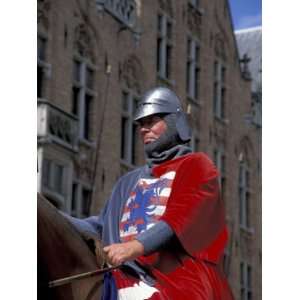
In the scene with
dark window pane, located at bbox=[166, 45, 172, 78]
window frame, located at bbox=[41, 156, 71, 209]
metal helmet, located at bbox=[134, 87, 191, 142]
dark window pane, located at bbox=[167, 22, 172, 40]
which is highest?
dark window pane, located at bbox=[167, 22, 172, 40]

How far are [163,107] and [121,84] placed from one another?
34.6 feet

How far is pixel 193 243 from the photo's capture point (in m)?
3.56

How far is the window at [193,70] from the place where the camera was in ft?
45.5

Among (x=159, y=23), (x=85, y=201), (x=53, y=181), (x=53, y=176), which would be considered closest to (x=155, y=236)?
(x=53, y=181)

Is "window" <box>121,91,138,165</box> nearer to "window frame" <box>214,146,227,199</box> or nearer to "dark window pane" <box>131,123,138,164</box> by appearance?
"dark window pane" <box>131,123,138,164</box>

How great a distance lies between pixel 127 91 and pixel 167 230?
10.8 m

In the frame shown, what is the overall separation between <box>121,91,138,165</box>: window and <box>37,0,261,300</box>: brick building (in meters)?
0.02

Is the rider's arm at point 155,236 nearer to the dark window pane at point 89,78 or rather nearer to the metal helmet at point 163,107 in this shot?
the metal helmet at point 163,107

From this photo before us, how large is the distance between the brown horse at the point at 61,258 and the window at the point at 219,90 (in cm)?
987

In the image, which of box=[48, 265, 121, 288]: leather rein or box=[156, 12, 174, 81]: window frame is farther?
box=[156, 12, 174, 81]: window frame

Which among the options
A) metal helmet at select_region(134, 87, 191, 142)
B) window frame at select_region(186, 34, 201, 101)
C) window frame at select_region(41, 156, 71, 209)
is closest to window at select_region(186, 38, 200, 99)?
window frame at select_region(186, 34, 201, 101)

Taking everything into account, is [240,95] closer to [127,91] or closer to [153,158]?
[127,91]

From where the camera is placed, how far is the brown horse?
342 centimetres
